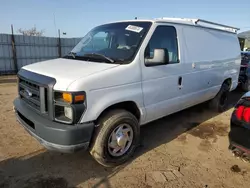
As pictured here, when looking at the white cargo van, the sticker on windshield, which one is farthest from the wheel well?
Answer: the sticker on windshield

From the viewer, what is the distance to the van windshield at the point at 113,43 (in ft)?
10.6

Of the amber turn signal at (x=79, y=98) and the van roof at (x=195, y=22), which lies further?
the van roof at (x=195, y=22)

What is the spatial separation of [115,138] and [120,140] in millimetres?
83

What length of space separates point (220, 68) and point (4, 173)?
16.7 feet

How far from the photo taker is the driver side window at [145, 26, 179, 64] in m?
3.41

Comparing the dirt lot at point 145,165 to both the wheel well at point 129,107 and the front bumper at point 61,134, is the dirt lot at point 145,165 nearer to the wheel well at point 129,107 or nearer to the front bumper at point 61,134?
the front bumper at point 61,134

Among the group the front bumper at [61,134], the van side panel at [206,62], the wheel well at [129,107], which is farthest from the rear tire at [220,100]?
the front bumper at [61,134]

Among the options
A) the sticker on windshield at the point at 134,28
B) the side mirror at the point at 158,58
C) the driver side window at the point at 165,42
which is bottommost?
the side mirror at the point at 158,58

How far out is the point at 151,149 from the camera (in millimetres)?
3760

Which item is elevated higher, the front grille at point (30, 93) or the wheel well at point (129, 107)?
the front grille at point (30, 93)

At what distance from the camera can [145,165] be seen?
3256mm

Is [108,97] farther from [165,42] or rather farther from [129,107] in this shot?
[165,42]

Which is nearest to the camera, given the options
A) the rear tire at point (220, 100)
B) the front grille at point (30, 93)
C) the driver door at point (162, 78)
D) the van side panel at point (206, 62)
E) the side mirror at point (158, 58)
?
the front grille at point (30, 93)

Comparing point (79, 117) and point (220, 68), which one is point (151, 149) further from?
point (220, 68)
